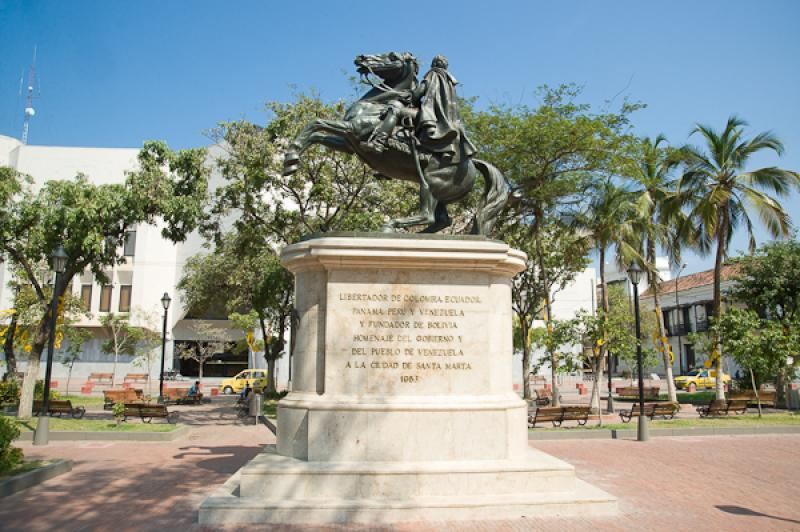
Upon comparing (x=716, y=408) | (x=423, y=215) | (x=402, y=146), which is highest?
(x=402, y=146)

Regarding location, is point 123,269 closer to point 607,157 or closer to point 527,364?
point 527,364

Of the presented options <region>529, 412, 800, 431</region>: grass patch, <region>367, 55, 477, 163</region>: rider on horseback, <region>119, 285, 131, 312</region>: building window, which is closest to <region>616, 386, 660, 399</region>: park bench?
<region>529, 412, 800, 431</region>: grass patch

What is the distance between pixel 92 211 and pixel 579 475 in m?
15.2

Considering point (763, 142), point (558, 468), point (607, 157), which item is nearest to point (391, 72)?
point (558, 468)

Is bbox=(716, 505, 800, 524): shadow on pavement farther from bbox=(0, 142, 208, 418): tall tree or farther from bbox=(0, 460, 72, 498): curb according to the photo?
bbox=(0, 142, 208, 418): tall tree

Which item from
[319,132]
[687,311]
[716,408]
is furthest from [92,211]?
[687,311]

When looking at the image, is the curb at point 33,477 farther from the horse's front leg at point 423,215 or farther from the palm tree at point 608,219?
the palm tree at point 608,219

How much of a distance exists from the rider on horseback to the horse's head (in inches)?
13.6

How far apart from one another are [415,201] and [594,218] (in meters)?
11.1

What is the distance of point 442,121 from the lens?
946cm

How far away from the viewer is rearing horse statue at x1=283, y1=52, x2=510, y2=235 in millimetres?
9242

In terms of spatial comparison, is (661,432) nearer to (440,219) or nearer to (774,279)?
(440,219)

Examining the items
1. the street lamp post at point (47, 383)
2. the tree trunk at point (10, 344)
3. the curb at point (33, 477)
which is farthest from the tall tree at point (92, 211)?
the curb at point (33, 477)

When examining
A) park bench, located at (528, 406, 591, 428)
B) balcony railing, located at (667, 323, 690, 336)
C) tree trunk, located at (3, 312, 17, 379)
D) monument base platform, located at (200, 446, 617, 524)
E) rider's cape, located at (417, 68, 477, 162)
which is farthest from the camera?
balcony railing, located at (667, 323, 690, 336)
